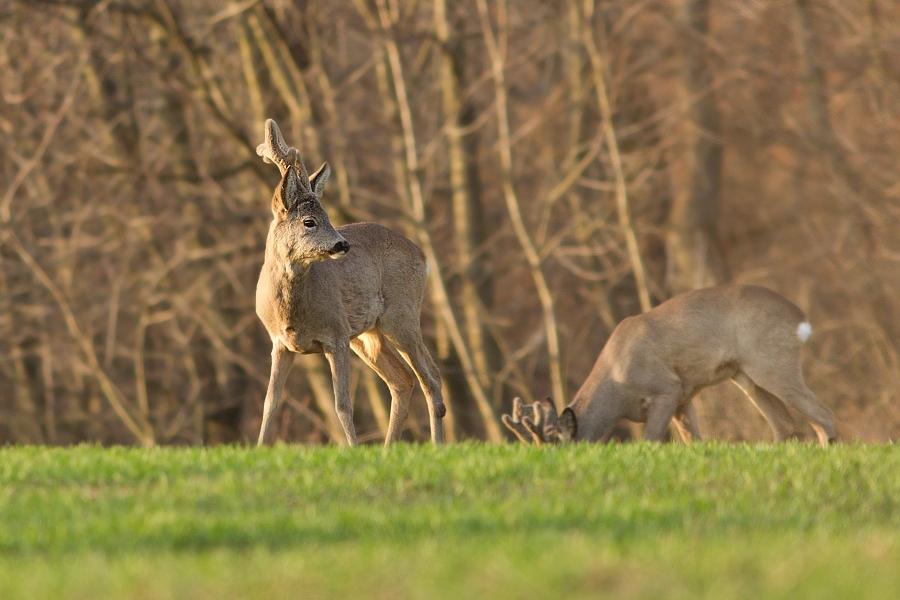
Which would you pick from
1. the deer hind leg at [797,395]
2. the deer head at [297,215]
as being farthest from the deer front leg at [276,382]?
the deer hind leg at [797,395]

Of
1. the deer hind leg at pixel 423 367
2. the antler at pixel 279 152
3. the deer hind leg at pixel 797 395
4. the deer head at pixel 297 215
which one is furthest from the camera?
the deer hind leg at pixel 797 395

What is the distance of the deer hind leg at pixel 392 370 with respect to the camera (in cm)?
1038

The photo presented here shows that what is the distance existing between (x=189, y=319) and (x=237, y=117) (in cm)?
445

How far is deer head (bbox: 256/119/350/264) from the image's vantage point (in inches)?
344

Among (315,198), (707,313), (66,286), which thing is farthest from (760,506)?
(66,286)

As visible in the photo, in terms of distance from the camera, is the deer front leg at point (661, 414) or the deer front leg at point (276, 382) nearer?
the deer front leg at point (276, 382)

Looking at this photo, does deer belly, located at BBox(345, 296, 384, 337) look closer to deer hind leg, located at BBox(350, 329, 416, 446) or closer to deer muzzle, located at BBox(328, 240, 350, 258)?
deer hind leg, located at BBox(350, 329, 416, 446)

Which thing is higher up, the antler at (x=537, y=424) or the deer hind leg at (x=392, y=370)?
the deer hind leg at (x=392, y=370)

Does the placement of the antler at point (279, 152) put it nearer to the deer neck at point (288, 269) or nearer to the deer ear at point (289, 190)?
the deer ear at point (289, 190)

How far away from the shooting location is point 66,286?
68.4 ft

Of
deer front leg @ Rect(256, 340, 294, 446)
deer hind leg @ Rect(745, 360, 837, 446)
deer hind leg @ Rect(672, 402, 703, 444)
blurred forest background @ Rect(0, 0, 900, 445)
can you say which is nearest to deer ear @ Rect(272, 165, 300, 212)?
deer front leg @ Rect(256, 340, 294, 446)

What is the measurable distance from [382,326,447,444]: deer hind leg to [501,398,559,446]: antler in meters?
1.19

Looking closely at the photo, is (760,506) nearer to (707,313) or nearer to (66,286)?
(707,313)

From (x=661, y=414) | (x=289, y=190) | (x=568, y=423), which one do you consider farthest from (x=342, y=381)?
(x=661, y=414)
